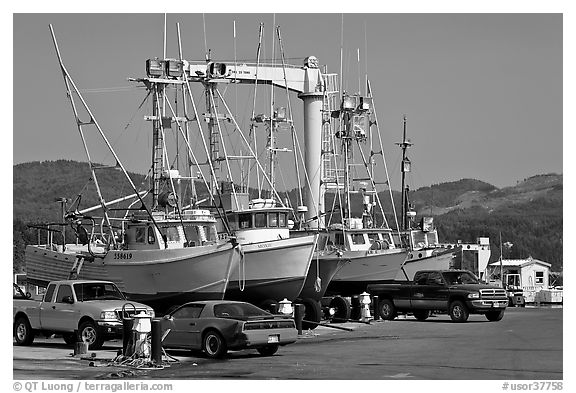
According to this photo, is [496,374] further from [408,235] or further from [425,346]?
[408,235]

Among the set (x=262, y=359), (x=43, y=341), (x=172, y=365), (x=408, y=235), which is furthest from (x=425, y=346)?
(x=408, y=235)

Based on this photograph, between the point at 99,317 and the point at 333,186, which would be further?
the point at 333,186

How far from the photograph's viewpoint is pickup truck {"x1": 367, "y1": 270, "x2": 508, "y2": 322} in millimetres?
38719

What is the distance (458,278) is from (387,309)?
9.95ft

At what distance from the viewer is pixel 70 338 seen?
28516mm

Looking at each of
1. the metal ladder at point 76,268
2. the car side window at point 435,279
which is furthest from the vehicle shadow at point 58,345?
the car side window at point 435,279

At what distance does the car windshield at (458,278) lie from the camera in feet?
131

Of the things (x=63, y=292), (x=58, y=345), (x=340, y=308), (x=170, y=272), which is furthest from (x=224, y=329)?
(x=340, y=308)

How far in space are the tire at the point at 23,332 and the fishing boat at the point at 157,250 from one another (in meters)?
9.50

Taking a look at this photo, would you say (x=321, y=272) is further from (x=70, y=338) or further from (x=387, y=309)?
(x=70, y=338)

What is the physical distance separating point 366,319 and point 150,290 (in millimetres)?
7736

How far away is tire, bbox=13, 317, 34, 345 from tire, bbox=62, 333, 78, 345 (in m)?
0.88

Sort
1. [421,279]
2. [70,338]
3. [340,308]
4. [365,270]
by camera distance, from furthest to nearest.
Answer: [365,270] < [340,308] < [421,279] < [70,338]

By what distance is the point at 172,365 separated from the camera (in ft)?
75.6
